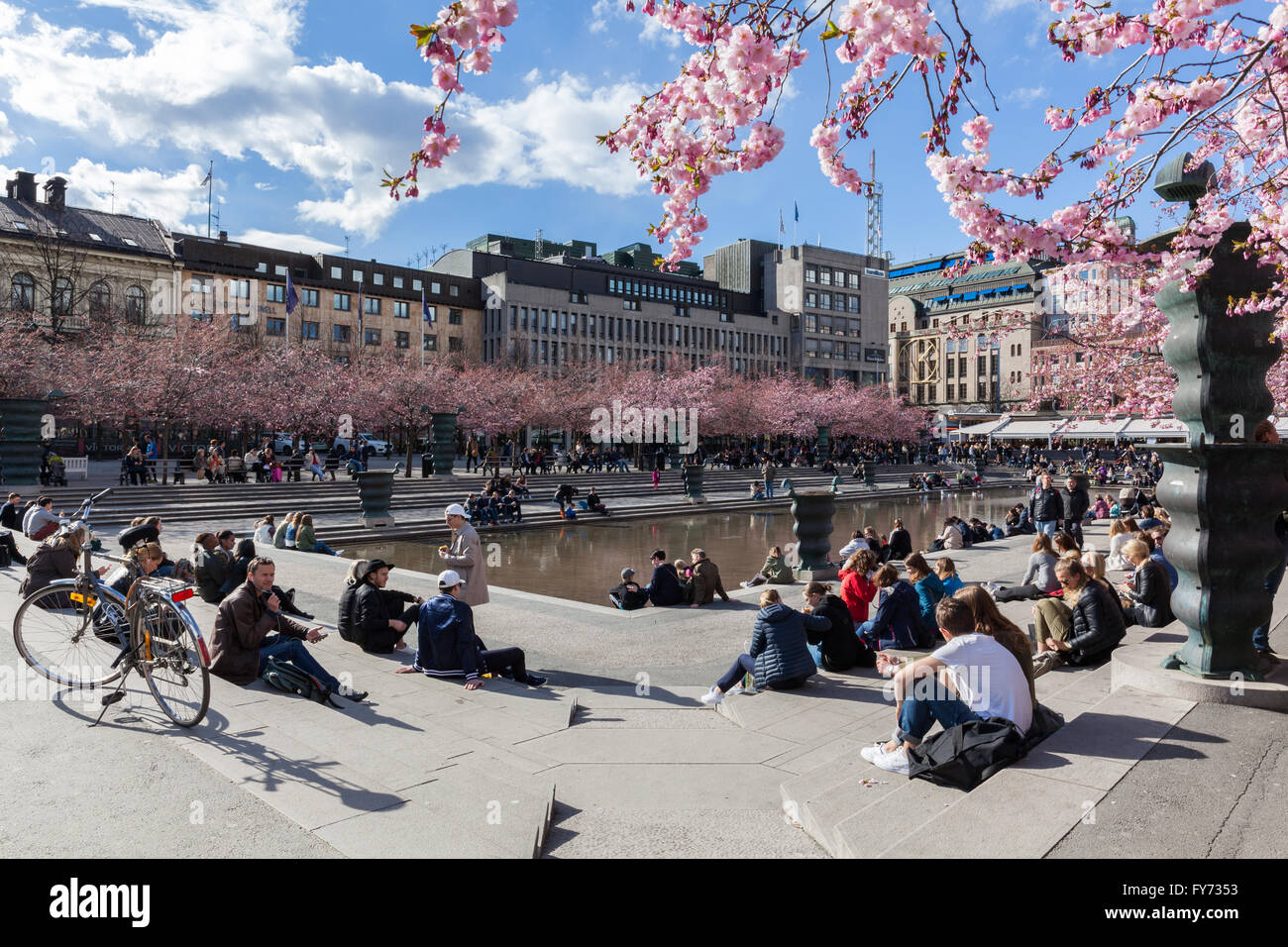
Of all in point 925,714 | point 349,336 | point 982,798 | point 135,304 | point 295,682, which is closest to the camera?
point 982,798

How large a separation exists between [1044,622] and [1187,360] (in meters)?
3.08

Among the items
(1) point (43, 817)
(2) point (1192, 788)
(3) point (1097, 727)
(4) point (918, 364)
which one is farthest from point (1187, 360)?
(4) point (918, 364)

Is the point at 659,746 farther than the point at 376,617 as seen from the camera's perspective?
No

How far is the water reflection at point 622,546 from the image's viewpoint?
692 inches

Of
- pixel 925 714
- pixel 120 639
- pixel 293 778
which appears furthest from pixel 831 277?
pixel 293 778

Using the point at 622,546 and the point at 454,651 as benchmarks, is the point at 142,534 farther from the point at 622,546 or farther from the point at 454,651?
the point at 622,546

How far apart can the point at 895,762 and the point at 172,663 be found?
508 cm

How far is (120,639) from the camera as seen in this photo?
638cm

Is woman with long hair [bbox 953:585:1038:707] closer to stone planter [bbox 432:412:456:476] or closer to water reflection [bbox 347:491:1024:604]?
water reflection [bbox 347:491:1024:604]

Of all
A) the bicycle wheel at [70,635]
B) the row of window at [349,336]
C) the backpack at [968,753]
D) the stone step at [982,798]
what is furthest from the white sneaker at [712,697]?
the row of window at [349,336]

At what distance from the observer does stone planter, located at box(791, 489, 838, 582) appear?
628 inches

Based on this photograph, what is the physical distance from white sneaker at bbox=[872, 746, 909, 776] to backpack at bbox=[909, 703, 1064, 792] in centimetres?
8

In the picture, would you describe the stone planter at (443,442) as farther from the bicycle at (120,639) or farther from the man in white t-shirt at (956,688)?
the man in white t-shirt at (956,688)

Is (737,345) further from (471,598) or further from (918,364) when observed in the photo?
(471,598)
